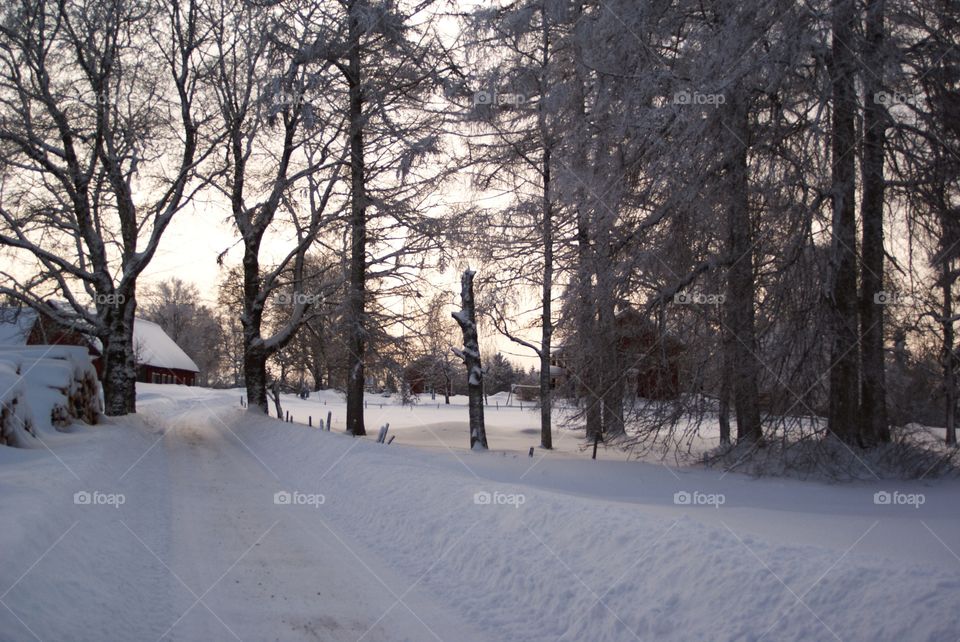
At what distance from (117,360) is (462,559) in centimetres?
1767

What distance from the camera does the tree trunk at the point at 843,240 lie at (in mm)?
9828

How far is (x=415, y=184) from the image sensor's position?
20594 millimetres

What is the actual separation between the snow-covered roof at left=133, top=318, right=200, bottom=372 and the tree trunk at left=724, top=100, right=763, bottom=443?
52.6m

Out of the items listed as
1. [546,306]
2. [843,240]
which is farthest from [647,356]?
[546,306]

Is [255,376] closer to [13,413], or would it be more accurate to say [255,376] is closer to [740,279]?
[13,413]

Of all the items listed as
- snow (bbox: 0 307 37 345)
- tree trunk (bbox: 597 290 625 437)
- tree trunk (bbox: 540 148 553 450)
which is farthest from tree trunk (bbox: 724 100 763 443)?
snow (bbox: 0 307 37 345)

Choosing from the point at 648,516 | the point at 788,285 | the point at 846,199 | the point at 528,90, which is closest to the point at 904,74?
the point at 846,199

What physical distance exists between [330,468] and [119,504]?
417cm

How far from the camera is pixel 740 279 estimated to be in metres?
11.5

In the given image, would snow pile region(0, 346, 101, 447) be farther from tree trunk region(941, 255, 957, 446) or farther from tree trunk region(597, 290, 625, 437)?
tree trunk region(941, 255, 957, 446)

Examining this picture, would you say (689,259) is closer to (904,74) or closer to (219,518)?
(904,74)

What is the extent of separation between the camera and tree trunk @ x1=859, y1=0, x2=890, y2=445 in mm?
9703

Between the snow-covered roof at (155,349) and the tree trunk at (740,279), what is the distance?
5264 cm

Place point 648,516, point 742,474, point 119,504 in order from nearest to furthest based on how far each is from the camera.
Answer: point 648,516
point 119,504
point 742,474
